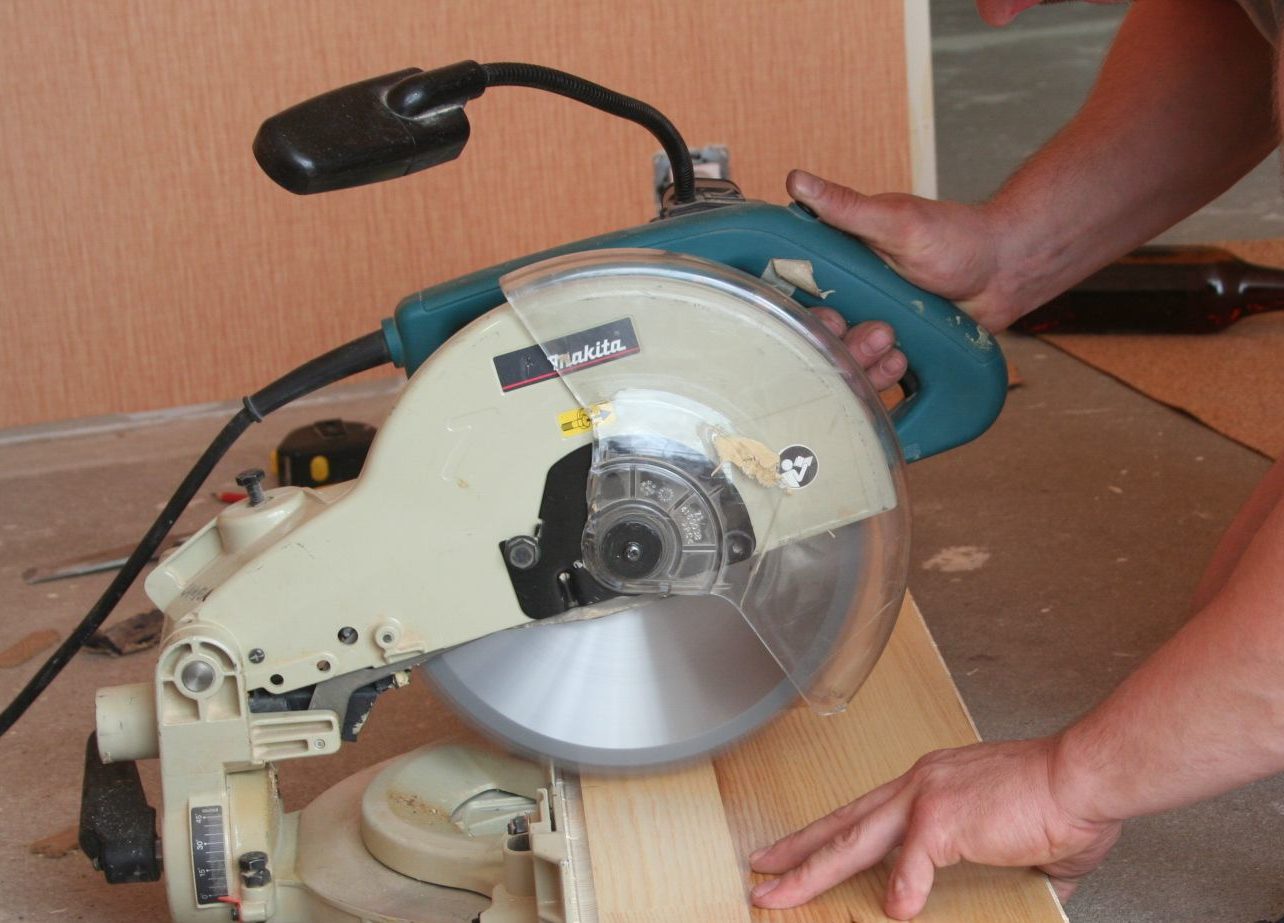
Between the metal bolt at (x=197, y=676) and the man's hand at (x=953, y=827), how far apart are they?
465 mm

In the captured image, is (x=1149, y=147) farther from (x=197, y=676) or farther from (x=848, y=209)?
(x=197, y=676)

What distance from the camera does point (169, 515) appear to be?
137 centimetres

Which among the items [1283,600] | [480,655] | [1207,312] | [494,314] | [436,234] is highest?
[494,314]

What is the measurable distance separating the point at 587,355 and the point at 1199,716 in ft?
1.64

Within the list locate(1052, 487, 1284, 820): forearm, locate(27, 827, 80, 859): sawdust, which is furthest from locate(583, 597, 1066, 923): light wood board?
locate(27, 827, 80, 859): sawdust

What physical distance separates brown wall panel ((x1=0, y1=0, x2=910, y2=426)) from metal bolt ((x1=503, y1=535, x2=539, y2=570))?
2.17 m

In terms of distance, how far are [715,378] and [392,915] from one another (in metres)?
0.54

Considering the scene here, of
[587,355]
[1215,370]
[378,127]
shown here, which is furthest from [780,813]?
[1215,370]

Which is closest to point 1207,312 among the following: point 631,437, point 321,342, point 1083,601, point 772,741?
point 1083,601

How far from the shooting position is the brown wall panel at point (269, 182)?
9.94ft

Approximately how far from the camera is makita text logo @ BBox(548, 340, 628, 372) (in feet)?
3.61

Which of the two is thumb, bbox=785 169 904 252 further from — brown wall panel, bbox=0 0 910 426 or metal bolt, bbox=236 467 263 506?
brown wall panel, bbox=0 0 910 426

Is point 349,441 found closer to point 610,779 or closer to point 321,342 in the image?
point 321,342

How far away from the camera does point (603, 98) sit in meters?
1.25
